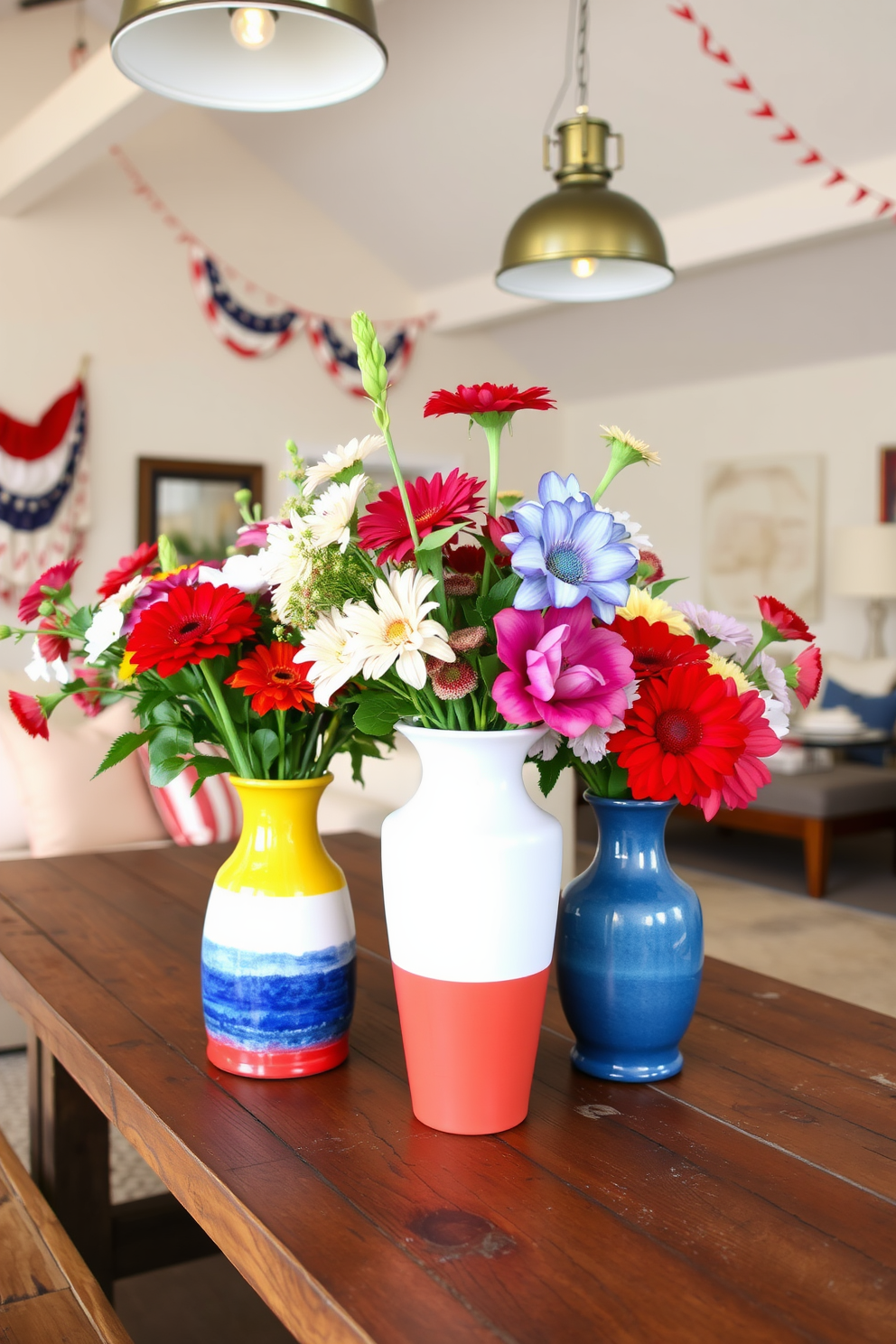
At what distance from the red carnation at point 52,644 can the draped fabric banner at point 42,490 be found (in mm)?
5090

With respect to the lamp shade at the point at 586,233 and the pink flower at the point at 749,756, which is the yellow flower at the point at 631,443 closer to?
the pink flower at the point at 749,756

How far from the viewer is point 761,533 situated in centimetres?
677

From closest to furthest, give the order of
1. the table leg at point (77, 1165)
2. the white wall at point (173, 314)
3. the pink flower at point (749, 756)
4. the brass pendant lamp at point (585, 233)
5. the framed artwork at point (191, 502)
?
the pink flower at point (749, 756), the table leg at point (77, 1165), the brass pendant lamp at point (585, 233), the white wall at point (173, 314), the framed artwork at point (191, 502)

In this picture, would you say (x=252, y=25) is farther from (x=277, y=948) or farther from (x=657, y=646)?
(x=277, y=948)

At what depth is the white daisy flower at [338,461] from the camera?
0.94 m

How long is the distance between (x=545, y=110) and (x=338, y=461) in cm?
492

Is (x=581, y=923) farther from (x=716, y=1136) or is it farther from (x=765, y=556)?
(x=765, y=556)

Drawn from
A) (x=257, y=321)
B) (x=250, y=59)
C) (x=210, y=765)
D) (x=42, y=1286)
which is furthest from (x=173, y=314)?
(x=42, y=1286)

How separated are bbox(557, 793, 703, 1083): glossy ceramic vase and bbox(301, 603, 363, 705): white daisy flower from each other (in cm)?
29

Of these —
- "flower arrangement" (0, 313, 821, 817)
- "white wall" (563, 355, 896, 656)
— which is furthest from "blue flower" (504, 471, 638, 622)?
"white wall" (563, 355, 896, 656)

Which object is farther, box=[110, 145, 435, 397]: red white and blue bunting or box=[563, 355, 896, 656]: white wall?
box=[110, 145, 435, 397]: red white and blue bunting

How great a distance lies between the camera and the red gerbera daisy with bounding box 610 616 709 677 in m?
0.96

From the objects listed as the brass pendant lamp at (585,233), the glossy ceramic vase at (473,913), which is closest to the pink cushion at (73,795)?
the brass pendant lamp at (585,233)

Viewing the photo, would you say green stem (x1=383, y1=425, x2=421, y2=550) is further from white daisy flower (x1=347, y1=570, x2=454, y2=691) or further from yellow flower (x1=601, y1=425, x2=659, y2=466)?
yellow flower (x1=601, y1=425, x2=659, y2=466)
